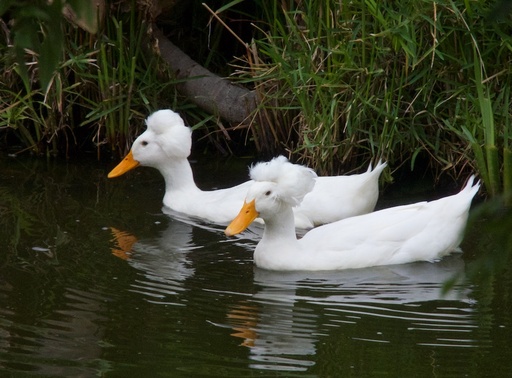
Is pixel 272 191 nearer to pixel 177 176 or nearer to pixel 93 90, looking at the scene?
pixel 177 176

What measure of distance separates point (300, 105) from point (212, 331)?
3.19 metres

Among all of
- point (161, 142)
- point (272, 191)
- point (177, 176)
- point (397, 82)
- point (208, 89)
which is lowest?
point (272, 191)

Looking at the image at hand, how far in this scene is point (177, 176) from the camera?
7223 millimetres

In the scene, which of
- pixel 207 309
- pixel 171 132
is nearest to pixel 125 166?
pixel 171 132

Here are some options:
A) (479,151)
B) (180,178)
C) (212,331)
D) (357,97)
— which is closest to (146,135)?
(180,178)

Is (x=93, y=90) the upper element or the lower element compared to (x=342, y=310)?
upper

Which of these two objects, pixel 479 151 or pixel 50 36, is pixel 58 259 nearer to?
pixel 479 151

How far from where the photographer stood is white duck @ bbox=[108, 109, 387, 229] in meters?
6.41

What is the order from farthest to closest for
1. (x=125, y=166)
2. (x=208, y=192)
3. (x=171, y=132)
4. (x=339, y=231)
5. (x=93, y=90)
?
1. (x=93, y=90)
2. (x=125, y=166)
3. (x=171, y=132)
4. (x=208, y=192)
5. (x=339, y=231)

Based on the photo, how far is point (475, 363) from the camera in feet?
12.9

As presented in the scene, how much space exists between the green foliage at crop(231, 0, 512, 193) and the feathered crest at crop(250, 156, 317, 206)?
1051mm

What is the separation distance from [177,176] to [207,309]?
2642 millimetres

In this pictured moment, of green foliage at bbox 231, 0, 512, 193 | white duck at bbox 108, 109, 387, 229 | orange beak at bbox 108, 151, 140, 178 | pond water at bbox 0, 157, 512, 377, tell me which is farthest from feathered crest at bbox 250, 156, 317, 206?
orange beak at bbox 108, 151, 140, 178

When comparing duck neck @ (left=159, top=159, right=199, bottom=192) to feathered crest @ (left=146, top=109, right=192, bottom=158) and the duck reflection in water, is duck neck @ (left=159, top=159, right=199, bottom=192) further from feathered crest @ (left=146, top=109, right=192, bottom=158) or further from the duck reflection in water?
the duck reflection in water
